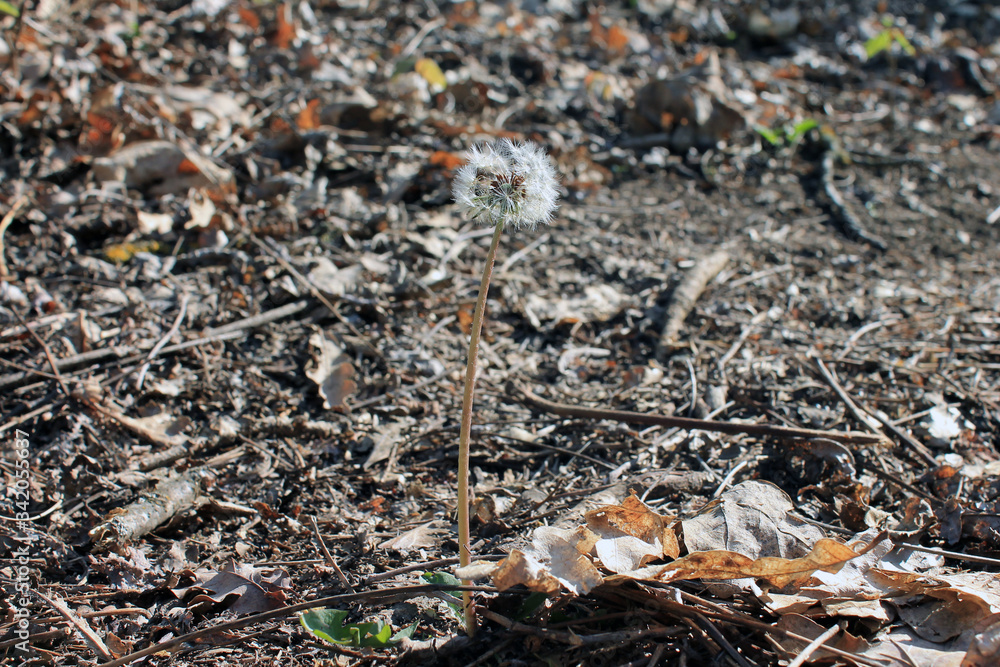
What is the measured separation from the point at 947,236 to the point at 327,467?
4.08 metres

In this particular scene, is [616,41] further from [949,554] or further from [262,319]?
[949,554]

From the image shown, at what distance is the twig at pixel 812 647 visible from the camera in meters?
1.33

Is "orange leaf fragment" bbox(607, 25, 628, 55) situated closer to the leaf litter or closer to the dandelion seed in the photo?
the leaf litter

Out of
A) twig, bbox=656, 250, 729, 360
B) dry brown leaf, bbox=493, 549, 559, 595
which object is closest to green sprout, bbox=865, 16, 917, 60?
twig, bbox=656, 250, 729, 360

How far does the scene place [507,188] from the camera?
138 cm

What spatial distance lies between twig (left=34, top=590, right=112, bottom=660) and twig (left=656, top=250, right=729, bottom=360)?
222 cm

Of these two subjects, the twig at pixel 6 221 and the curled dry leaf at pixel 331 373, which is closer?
the curled dry leaf at pixel 331 373

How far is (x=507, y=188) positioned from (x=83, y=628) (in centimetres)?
147

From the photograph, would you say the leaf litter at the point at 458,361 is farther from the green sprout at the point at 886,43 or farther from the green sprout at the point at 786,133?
the green sprout at the point at 886,43

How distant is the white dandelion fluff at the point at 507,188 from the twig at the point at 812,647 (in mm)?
1085

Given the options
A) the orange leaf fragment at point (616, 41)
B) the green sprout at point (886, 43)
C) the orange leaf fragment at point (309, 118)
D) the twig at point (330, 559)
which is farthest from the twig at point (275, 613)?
the green sprout at point (886, 43)

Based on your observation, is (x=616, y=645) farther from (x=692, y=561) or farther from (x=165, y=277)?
(x=165, y=277)

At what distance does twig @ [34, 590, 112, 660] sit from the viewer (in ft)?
5.02

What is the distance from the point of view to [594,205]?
13.7ft
